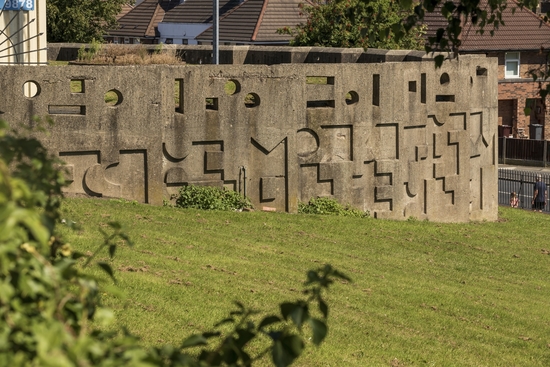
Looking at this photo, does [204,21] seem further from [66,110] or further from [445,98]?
[66,110]

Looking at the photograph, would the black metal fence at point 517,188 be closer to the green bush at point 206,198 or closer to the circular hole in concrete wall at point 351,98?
the circular hole in concrete wall at point 351,98

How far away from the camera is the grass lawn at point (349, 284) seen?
9.59 metres

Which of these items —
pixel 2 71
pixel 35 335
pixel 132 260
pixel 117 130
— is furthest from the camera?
pixel 117 130

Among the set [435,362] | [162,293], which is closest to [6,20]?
[162,293]

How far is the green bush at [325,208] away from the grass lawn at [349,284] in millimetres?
634

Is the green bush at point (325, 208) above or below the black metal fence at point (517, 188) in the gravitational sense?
above

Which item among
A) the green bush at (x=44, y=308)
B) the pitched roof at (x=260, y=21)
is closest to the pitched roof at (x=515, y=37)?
the pitched roof at (x=260, y=21)

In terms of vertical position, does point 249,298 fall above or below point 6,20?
below

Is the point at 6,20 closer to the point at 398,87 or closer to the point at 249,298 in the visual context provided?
the point at 398,87

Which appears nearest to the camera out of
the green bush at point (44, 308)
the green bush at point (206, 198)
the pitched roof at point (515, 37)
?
the green bush at point (44, 308)

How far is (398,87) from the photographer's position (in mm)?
18344

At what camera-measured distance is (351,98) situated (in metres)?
18.1

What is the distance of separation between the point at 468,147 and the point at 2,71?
33.1 ft

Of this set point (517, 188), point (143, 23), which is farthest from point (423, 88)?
point (143, 23)
